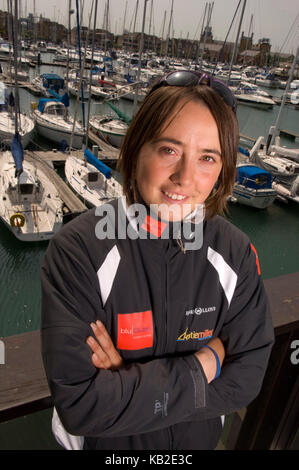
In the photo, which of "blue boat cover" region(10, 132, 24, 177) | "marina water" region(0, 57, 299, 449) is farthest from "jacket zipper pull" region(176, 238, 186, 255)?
"blue boat cover" region(10, 132, 24, 177)

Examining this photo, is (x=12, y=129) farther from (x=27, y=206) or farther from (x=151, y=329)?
(x=151, y=329)

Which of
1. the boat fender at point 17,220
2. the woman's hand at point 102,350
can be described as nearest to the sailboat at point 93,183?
the boat fender at point 17,220

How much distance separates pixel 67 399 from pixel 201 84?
1.24m

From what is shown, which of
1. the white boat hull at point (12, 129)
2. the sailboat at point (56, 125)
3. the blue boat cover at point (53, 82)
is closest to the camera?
the white boat hull at point (12, 129)

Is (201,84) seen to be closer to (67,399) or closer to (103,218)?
(103,218)

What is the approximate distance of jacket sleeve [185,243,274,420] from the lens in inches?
53.1

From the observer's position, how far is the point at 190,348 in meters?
1.45

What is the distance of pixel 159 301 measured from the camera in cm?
135

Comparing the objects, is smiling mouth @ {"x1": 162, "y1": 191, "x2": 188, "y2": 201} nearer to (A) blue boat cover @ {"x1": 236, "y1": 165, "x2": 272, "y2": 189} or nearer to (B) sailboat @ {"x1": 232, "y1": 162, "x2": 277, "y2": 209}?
(B) sailboat @ {"x1": 232, "y1": 162, "x2": 277, "y2": 209}

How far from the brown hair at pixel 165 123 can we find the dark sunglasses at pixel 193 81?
0.03 metres

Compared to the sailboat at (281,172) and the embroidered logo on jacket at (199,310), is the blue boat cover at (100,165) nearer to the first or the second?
the sailboat at (281,172)

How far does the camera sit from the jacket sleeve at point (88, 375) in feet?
3.65

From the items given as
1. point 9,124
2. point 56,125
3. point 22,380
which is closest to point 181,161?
point 22,380

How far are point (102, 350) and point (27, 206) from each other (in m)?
11.3
